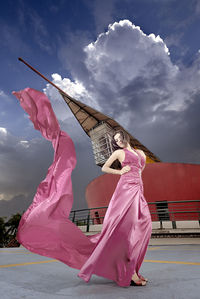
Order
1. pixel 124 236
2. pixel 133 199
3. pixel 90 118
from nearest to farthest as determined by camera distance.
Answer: pixel 124 236 → pixel 133 199 → pixel 90 118

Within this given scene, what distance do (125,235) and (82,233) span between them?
0.53 meters

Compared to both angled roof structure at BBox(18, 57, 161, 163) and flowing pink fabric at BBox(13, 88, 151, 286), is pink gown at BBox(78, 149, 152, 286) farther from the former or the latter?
angled roof structure at BBox(18, 57, 161, 163)

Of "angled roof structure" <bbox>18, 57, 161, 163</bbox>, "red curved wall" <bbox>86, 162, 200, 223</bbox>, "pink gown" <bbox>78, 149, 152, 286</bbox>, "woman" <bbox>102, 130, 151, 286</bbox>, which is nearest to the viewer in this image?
"pink gown" <bbox>78, 149, 152, 286</bbox>

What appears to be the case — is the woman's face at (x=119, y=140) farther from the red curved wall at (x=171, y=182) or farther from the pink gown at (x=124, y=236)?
the red curved wall at (x=171, y=182)

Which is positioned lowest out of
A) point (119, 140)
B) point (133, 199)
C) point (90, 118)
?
point (133, 199)

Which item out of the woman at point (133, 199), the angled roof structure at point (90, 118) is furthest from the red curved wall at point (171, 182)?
the angled roof structure at point (90, 118)

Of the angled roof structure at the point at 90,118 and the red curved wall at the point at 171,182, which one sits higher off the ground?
the angled roof structure at the point at 90,118

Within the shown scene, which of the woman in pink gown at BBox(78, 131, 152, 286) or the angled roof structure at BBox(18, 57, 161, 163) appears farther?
the angled roof structure at BBox(18, 57, 161, 163)

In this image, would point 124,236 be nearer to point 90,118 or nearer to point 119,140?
point 119,140

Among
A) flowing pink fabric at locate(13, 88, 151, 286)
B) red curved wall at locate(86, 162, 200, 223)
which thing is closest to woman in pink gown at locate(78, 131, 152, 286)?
flowing pink fabric at locate(13, 88, 151, 286)

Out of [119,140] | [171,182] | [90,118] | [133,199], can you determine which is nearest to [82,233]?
[133,199]

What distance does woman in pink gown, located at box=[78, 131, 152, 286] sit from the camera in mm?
1841

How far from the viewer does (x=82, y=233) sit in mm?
2232

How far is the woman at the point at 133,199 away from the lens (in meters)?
1.95
